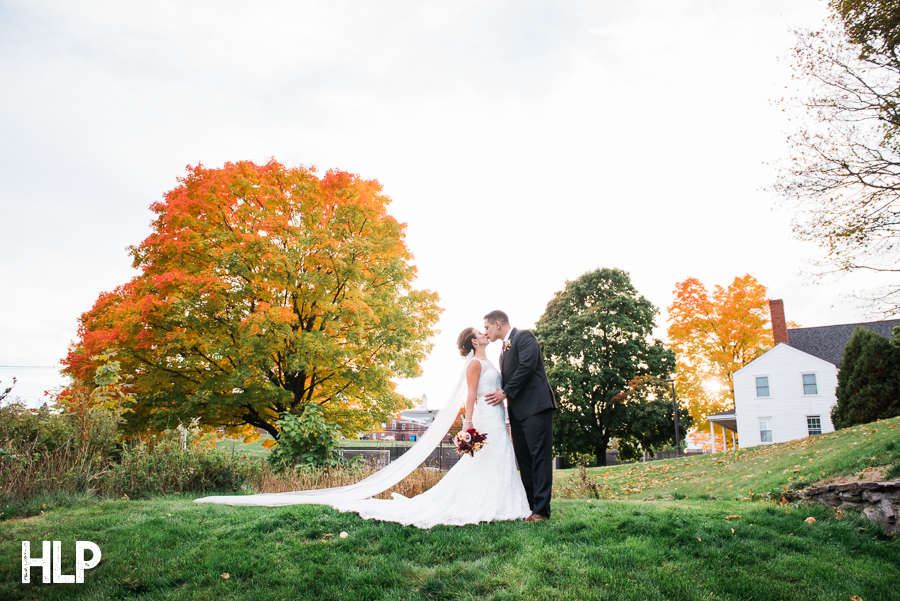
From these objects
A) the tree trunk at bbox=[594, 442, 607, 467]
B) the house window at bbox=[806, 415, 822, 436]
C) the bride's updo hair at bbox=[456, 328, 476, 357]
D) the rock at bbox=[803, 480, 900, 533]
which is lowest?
the tree trunk at bbox=[594, 442, 607, 467]

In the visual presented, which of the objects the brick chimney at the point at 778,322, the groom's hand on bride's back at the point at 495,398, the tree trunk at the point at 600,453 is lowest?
the tree trunk at the point at 600,453

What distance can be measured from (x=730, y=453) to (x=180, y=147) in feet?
60.7

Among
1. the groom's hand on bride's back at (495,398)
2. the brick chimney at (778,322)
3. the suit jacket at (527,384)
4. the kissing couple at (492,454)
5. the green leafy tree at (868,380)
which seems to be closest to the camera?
the kissing couple at (492,454)

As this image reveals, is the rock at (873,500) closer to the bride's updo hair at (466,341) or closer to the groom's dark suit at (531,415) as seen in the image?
the groom's dark suit at (531,415)

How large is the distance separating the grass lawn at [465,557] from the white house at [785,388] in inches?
1088

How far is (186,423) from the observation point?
11.9 meters

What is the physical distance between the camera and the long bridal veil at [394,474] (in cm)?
590

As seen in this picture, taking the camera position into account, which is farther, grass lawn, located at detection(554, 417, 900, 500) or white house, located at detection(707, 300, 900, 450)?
white house, located at detection(707, 300, 900, 450)

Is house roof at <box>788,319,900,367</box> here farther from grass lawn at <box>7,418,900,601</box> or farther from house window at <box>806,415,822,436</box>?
grass lawn at <box>7,418,900,601</box>

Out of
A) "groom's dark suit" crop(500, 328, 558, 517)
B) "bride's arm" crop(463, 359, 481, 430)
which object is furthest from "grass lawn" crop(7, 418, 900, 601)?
"bride's arm" crop(463, 359, 481, 430)

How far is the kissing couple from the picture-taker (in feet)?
16.6

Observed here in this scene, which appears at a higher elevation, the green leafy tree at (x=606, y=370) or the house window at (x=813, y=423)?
the green leafy tree at (x=606, y=370)

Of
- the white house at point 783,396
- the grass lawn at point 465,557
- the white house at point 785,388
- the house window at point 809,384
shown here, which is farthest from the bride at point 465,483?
the house window at point 809,384

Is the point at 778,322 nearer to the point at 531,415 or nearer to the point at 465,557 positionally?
the point at 531,415
